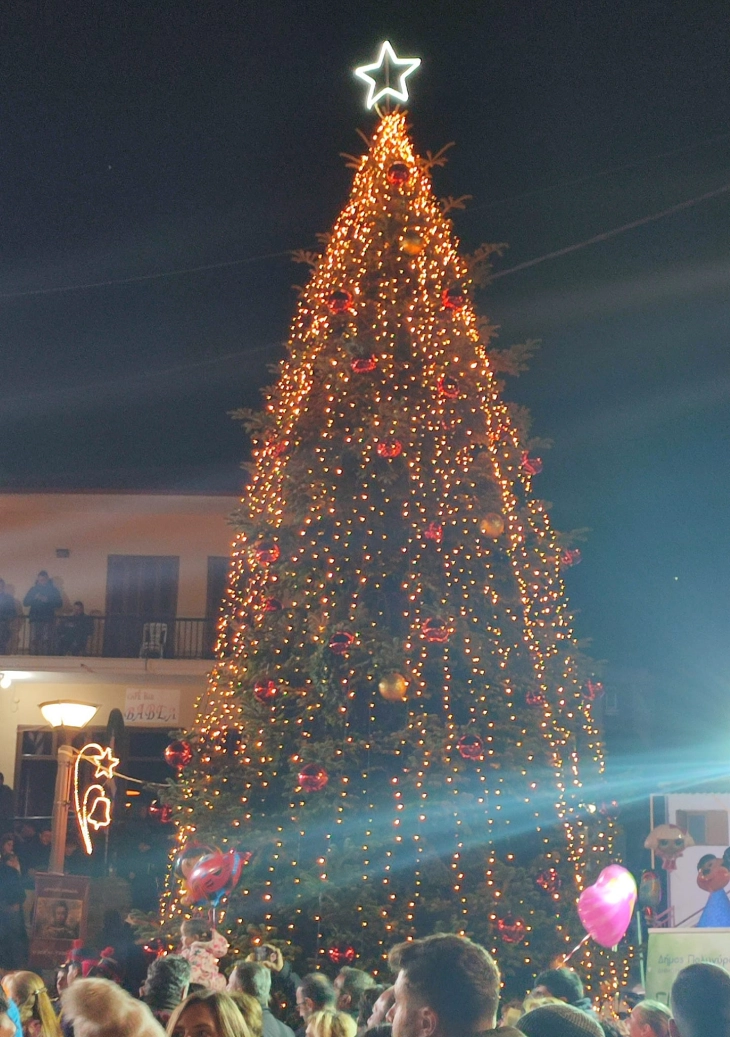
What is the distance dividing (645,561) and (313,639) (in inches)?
676

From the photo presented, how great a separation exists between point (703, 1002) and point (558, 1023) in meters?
0.60

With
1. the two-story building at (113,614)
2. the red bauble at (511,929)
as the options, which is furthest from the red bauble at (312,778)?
the two-story building at (113,614)

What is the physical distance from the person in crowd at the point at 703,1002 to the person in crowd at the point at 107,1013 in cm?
160

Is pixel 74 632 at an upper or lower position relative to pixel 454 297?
lower

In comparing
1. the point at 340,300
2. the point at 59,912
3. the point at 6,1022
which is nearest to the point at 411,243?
Result: the point at 340,300

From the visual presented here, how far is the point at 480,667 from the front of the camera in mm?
10695

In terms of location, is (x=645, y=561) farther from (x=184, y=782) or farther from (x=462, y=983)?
(x=462, y=983)

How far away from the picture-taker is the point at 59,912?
1225cm

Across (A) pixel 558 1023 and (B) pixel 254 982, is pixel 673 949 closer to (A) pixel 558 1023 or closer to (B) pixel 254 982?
(B) pixel 254 982

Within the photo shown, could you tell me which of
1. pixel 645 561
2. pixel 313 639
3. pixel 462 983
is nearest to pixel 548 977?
pixel 462 983

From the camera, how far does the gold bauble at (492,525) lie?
35.3ft

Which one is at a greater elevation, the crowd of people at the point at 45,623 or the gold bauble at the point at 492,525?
the crowd of people at the point at 45,623

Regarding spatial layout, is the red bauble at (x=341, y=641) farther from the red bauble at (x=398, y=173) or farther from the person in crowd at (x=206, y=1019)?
the person in crowd at (x=206, y=1019)

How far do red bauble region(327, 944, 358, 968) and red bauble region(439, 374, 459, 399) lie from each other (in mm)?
4779
